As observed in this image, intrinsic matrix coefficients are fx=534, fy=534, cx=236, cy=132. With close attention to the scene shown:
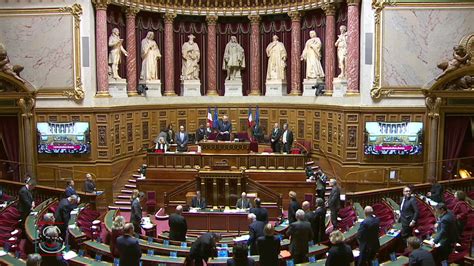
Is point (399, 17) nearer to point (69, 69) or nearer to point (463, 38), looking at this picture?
point (463, 38)

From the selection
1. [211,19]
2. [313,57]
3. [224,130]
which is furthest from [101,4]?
[313,57]

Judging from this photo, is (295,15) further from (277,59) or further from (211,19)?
(211,19)

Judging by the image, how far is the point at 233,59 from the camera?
26.4 metres

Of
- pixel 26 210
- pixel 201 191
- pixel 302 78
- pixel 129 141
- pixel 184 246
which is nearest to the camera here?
pixel 184 246

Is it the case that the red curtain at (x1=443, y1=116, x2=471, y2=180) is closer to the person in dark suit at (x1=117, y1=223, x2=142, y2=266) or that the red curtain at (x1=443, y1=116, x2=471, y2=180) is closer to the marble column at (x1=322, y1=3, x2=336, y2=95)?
the marble column at (x1=322, y1=3, x2=336, y2=95)

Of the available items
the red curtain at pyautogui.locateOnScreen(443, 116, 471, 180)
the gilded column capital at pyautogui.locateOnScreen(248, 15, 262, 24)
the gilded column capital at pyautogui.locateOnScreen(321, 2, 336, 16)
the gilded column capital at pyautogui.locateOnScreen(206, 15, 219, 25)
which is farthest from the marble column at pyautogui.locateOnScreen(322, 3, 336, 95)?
the gilded column capital at pyautogui.locateOnScreen(206, 15, 219, 25)

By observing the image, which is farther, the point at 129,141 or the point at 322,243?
the point at 129,141

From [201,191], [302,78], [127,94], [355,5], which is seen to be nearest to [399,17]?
[355,5]

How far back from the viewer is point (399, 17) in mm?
19469

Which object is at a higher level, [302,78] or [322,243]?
[302,78]

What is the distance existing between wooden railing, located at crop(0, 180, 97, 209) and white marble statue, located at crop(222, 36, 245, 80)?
Result: 11007 millimetres

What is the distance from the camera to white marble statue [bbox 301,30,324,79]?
2416cm

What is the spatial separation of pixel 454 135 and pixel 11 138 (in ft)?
54.9

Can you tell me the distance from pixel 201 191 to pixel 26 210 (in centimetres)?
581
